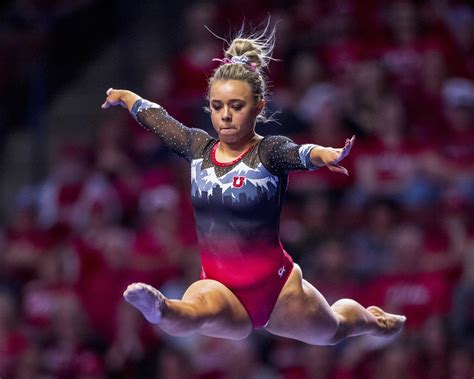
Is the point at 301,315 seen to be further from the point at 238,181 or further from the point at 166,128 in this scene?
the point at 166,128

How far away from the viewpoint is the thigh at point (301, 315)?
4.86 metres

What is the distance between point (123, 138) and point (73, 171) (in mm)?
636

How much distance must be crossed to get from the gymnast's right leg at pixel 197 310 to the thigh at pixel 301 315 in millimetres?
177

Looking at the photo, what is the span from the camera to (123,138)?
9383 millimetres

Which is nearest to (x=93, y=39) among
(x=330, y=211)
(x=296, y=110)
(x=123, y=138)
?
(x=123, y=138)

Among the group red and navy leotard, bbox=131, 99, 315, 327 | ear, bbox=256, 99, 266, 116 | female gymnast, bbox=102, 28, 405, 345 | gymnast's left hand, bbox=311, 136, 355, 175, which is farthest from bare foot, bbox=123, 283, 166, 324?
ear, bbox=256, 99, 266, 116

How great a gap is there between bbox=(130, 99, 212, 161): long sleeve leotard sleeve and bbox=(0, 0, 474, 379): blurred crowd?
115 inches

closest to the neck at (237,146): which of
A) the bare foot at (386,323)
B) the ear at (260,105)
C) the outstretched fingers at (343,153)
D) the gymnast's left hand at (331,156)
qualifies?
the ear at (260,105)

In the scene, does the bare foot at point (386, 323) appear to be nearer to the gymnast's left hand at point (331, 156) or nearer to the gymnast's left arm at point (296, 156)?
the gymnast's left arm at point (296, 156)

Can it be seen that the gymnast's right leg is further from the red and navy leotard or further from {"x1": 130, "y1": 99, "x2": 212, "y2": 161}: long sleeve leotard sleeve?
{"x1": 130, "y1": 99, "x2": 212, "y2": 161}: long sleeve leotard sleeve

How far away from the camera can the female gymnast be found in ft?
15.3

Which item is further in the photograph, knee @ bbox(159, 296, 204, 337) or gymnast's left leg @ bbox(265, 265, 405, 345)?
gymnast's left leg @ bbox(265, 265, 405, 345)

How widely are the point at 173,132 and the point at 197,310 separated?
3.20 feet

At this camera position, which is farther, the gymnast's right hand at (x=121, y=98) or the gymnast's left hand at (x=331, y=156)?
the gymnast's right hand at (x=121, y=98)
